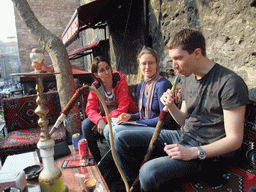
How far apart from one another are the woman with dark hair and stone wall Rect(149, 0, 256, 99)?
1336 millimetres

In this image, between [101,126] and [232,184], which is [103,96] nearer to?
[101,126]

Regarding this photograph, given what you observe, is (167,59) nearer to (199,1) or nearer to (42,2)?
(199,1)

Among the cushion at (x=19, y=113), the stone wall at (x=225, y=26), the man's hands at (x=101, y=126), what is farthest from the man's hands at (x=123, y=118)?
the cushion at (x=19, y=113)

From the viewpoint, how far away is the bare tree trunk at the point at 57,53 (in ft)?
10.0

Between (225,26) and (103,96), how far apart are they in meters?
1.83

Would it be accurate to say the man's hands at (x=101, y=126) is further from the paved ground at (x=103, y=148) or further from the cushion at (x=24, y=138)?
the paved ground at (x=103, y=148)

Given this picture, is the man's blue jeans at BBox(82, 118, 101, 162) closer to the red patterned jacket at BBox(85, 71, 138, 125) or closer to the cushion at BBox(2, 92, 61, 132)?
the red patterned jacket at BBox(85, 71, 138, 125)

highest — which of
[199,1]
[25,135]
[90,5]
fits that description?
[90,5]

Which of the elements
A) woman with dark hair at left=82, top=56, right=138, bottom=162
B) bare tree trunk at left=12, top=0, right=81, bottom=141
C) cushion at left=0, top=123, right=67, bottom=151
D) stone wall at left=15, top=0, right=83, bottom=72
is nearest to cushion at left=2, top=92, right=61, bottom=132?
cushion at left=0, top=123, right=67, bottom=151

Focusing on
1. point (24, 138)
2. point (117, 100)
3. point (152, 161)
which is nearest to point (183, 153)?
point (152, 161)

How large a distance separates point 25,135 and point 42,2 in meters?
12.9

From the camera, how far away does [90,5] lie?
13.7ft

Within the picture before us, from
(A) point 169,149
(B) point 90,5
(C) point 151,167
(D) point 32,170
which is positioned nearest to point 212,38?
(A) point 169,149

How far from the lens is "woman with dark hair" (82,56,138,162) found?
2.57 meters
